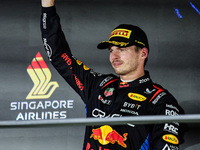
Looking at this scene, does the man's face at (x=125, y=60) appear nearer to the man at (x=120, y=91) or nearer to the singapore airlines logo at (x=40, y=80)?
the man at (x=120, y=91)

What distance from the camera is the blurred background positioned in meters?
2.03

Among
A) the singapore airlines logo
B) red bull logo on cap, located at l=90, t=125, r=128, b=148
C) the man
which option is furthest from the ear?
the singapore airlines logo

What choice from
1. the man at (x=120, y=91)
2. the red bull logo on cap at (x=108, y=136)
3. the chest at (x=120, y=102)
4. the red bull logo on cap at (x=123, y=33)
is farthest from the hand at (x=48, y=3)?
the red bull logo on cap at (x=108, y=136)

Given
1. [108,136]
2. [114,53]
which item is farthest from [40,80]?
[108,136]

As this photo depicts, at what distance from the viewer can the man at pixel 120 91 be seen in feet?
4.74

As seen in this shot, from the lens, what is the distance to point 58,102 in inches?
80.0

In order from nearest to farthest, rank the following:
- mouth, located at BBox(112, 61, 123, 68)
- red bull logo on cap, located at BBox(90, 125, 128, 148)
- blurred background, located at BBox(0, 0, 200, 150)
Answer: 1. red bull logo on cap, located at BBox(90, 125, 128, 148)
2. mouth, located at BBox(112, 61, 123, 68)
3. blurred background, located at BBox(0, 0, 200, 150)

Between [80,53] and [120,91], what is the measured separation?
0.57 m

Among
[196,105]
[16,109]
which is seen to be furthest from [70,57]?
[196,105]

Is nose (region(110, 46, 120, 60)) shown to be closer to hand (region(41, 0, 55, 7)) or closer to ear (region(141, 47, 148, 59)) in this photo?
ear (region(141, 47, 148, 59))

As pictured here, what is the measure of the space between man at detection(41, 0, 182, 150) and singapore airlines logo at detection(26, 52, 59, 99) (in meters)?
0.42

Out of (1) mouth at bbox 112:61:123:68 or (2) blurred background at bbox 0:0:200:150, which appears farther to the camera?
(2) blurred background at bbox 0:0:200:150

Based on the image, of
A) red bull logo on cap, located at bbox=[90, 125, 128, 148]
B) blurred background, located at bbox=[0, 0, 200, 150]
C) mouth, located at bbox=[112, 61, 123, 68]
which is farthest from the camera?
blurred background, located at bbox=[0, 0, 200, 150]

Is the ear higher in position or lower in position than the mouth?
higher
